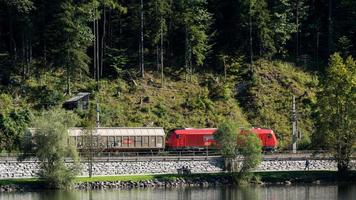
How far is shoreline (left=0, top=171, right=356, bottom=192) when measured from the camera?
69875mm

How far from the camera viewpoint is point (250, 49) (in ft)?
334

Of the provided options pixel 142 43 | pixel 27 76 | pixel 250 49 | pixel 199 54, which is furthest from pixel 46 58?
pixel 250 49

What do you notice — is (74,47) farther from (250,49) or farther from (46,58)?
(250,49)

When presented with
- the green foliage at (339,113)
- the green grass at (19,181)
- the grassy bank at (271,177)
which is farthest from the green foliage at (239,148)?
the green grass at (19,181)

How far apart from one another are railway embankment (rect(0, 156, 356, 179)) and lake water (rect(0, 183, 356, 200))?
5.91 metres

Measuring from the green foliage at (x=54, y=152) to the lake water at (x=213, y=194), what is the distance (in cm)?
227

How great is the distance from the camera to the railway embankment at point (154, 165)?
239 feet

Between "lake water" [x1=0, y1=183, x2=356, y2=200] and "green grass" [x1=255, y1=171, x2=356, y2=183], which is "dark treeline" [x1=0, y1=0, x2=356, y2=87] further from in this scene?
"lake water" [x1=0, y1=183, x2=356, y2=200]

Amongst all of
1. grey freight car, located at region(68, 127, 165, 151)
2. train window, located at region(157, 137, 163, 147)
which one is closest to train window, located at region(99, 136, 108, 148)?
grey freight car, located at region(68, 127, 165, 151)

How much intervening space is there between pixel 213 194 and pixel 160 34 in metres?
35.9

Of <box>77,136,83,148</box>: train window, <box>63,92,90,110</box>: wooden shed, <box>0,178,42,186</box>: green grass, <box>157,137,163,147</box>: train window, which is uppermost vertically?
<box>63,92,90,110</box>: wooden shed

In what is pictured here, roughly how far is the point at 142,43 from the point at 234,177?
1119 inches

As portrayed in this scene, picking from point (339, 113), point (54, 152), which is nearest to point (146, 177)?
point (54, 152)

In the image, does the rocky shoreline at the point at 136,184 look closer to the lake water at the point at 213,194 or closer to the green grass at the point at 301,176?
the lake water at the point at 213,194
